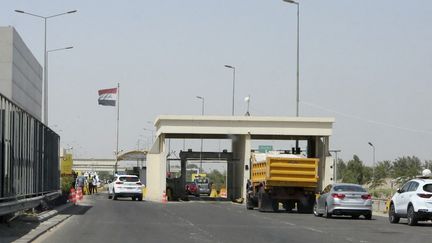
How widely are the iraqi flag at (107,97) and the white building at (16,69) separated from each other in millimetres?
7127

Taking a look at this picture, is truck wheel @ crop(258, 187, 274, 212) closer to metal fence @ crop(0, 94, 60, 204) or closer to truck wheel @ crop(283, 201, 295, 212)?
truck wheel @ crop(283, 201, 295, 212)

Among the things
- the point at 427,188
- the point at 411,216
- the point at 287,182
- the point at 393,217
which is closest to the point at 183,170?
the point at 287,182

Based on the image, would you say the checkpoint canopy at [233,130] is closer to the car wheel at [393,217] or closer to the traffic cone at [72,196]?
the traffic cone at [72,196]

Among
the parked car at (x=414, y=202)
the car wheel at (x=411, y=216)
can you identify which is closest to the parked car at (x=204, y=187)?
the parked car at (x=414, y=202)

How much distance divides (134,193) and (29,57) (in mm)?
46708

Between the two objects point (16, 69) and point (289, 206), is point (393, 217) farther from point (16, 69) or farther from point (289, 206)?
point (16, 69)

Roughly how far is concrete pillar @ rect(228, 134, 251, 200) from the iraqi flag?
2226 centimetres

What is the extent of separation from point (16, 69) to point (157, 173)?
93.4ft

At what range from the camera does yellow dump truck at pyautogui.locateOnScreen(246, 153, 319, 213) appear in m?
38.0

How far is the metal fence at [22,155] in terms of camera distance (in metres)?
19.9

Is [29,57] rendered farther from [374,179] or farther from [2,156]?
[2,156]

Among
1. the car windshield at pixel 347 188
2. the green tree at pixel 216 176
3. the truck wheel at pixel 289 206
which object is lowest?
the green tree at pixel 216 176

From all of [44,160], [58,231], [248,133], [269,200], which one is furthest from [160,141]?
[58,231]

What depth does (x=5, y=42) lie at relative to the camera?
76250 mm
